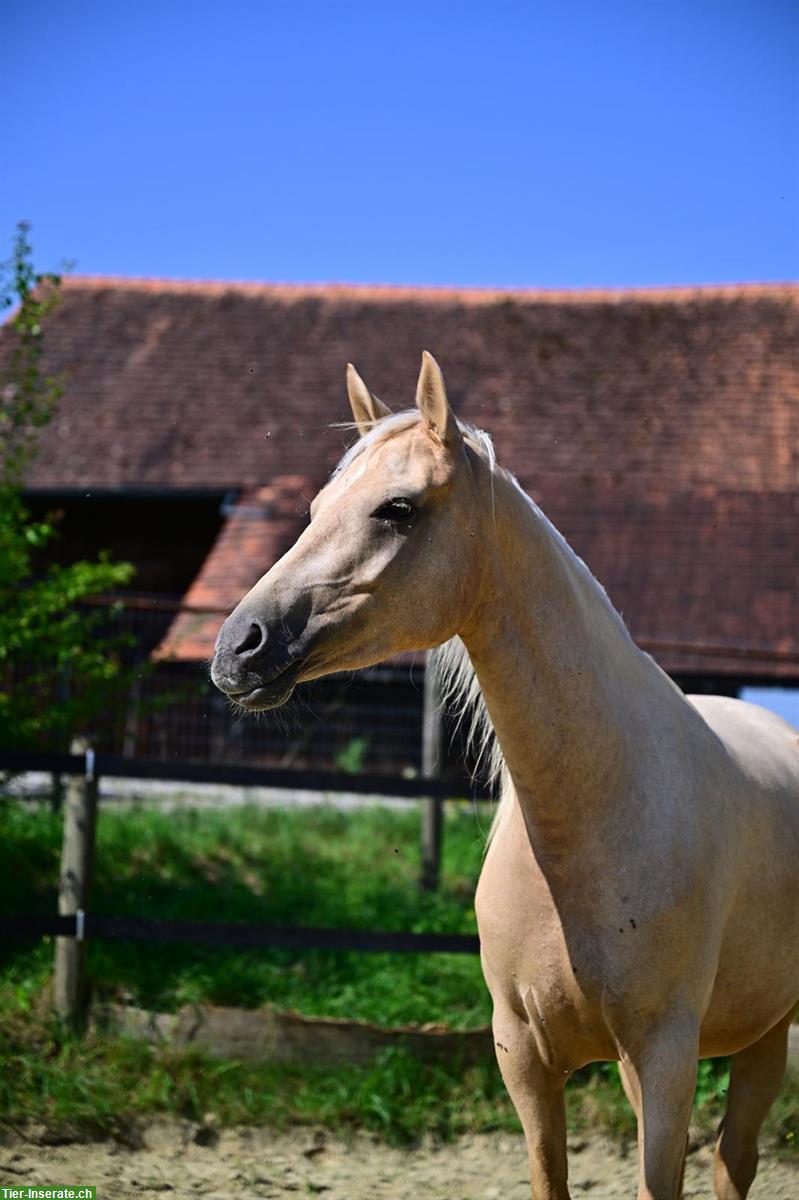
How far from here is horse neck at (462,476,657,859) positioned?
285cm

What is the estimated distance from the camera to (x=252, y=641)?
2.52 meters

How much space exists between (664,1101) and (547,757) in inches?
30.9

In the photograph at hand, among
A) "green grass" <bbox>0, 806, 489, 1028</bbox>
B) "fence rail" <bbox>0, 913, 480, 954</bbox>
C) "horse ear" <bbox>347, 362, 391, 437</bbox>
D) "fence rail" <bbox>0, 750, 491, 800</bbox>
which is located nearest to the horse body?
"horse ear" <bbox>347, 362, 391, 437</bbox>

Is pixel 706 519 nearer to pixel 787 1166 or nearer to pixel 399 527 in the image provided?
pixel 787 1166

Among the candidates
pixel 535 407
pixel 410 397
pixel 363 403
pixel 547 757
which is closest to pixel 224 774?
pixel 363 403

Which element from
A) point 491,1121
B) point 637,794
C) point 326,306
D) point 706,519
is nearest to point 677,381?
point 706,519

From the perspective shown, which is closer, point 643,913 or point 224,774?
point 643,913

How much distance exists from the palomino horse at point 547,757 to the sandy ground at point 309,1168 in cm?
163

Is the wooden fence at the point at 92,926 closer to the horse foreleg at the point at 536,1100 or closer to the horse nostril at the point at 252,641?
the horse foreleg at the point at 536,1100

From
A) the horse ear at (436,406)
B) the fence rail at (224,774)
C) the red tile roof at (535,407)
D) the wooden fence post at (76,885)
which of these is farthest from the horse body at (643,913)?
the red tile roof at (535,407)

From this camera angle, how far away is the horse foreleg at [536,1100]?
2.96m

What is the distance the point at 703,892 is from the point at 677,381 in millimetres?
15674

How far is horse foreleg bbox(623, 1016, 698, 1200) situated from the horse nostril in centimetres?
124

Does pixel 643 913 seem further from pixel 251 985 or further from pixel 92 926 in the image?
pixel 251 985
